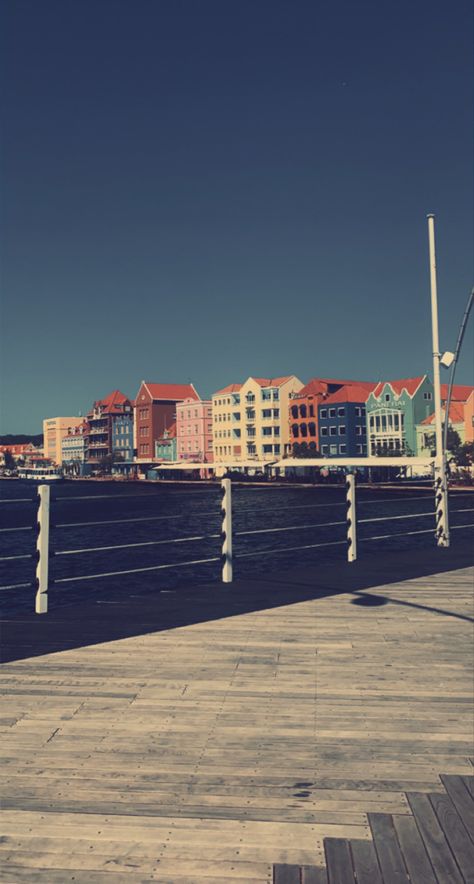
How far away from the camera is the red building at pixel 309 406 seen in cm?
13638

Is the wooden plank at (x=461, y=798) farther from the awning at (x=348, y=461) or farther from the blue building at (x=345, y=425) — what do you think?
the blue building at (x=345, y=425)

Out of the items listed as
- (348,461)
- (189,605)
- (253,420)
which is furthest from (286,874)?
(253,420)

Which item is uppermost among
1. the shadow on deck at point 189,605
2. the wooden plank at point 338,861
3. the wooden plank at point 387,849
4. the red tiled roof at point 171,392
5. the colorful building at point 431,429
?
the red tiled roof at point 171,392

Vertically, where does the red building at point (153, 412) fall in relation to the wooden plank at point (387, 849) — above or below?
above

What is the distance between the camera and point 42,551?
8.23 metres

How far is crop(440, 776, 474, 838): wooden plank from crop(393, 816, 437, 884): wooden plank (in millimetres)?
230

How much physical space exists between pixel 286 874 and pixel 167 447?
17089 cm

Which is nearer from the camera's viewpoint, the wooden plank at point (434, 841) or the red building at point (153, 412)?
the wooden plank at point (434, 841)

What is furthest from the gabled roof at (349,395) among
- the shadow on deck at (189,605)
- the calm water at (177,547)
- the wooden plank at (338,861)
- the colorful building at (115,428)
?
the wooden plank at (338,861)

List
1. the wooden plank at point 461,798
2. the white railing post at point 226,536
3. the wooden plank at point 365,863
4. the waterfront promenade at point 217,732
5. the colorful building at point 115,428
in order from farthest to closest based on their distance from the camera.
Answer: the colorful building at point 115,428 → the white railing post at point 226,536 → the wooden plank at point 461,798 → the waterfront promenade at point 217,732 → the wooden plank at point 365,863

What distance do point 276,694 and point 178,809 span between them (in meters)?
1.88

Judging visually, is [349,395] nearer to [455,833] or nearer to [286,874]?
[455,833]

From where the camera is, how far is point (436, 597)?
30.2ft

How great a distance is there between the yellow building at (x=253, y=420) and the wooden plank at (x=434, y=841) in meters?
137
